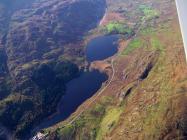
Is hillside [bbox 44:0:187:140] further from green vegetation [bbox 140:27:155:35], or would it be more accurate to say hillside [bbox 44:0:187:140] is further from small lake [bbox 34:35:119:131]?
small lake [bbox 34:35:119:131]

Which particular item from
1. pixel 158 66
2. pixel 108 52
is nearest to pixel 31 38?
pixel 108 52

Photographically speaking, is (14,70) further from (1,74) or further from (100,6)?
(100,6)

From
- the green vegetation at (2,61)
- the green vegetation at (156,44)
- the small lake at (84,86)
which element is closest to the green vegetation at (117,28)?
the small lake at (84,86)

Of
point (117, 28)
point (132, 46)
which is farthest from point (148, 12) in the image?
point (132, 46)

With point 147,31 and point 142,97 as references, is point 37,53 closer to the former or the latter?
point 147,31

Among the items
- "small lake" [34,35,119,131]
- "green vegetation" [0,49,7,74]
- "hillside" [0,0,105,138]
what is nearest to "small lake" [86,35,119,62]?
"small lake" [34,35,119,131]

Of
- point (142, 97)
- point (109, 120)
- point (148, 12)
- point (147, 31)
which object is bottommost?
point (109, 120)

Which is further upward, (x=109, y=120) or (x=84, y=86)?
(x=84, y=86)
